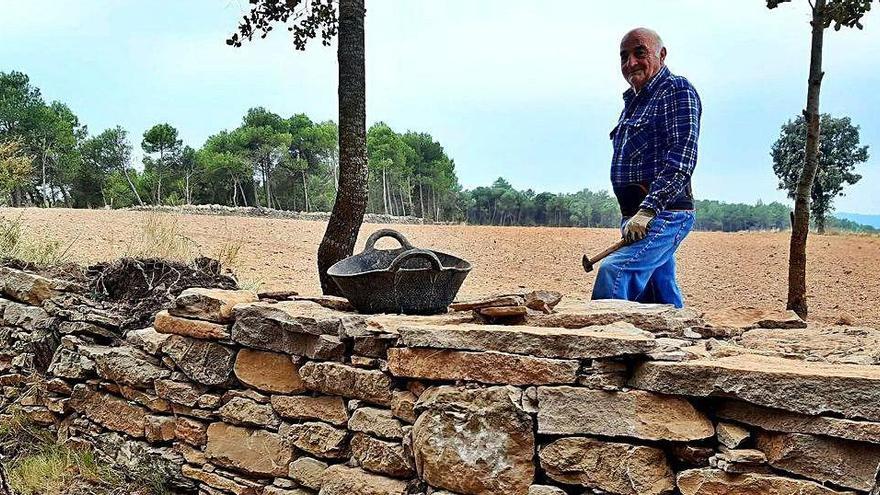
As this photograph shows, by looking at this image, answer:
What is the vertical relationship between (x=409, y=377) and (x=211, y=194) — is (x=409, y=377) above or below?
below

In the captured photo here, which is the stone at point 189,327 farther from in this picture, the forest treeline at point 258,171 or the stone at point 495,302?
the forest treeline at point 258,171

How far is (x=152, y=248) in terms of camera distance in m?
5.93

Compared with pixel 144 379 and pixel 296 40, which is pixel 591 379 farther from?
pixel 296 40

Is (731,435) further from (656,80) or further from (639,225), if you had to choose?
(656,80)

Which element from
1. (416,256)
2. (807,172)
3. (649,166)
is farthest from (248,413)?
(807,172)

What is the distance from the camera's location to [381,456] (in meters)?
3.17

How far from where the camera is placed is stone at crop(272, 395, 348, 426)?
340 centimetres

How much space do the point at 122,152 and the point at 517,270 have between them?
29850 mm

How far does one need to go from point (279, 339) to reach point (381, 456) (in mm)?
851

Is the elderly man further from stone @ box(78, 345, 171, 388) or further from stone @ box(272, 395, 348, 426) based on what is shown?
stone @ box(78, 345, 171, 388)

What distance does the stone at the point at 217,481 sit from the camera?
3.72m

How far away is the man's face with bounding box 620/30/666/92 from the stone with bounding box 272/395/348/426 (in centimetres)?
228

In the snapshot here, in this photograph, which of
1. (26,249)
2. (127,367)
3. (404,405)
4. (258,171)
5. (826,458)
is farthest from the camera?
(258,171)

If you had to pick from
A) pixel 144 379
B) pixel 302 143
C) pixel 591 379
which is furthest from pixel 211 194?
pixel 591 379
